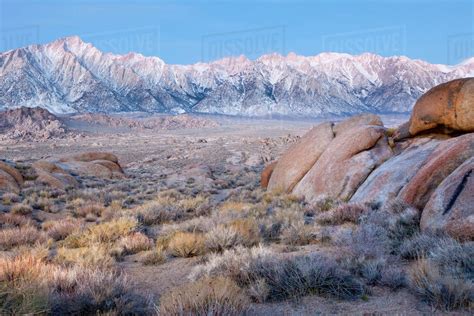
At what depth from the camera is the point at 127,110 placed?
199 m

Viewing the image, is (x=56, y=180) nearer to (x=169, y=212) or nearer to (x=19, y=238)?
(x=169, y=212)

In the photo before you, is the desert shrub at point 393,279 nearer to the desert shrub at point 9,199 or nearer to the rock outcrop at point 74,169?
the desert shrub at point 9,199

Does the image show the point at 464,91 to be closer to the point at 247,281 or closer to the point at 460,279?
the point at 460,279

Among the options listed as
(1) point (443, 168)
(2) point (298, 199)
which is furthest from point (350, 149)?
(1) point (443, 168)

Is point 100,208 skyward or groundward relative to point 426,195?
groundward

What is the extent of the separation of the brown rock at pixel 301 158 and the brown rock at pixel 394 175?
13.1 ft

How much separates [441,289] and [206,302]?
240 cm

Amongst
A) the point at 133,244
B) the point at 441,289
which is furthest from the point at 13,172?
the point at 441,289

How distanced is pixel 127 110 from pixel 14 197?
191 m

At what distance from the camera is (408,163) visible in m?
10.9

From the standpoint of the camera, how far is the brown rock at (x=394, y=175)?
10.0 meters

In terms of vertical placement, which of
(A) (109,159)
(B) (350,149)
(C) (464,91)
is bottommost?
(A) (109,159)

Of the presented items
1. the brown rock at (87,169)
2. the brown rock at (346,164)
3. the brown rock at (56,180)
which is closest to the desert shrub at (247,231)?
the brown rock at (346,164)

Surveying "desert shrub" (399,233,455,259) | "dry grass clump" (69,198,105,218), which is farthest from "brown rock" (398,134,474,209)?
"dry grass clump" (69,198,105,218)
